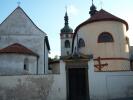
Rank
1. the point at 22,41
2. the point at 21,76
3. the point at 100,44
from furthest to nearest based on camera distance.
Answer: the point at 22,41 < the point at 100,44 < the point at 21,76

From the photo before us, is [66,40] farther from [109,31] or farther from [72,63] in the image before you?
[72,63]

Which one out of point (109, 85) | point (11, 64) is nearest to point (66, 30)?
point (11, 64)

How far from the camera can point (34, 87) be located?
17938mm

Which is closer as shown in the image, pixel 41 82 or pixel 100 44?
pixel 41 82

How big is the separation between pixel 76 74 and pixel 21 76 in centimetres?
428

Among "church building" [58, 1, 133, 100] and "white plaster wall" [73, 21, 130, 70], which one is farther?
"white plaster wall" [73, 21, 130, 70]

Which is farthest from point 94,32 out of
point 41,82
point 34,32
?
point 41,82

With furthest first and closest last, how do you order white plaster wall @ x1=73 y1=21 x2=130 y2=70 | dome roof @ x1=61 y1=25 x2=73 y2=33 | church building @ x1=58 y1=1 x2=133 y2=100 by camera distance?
dome roof @ x1=61 y1=25 x2=73 y2=33 → white plaster wall @ x1=73 y1=21 x2=130 y2=70 → church building @ x1=58 y1=1 x2=133 y2=100

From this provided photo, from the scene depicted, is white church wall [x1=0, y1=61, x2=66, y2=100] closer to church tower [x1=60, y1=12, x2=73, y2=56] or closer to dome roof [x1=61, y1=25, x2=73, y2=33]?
church tower [x1=60, y1=12, x2=73, y2=56]

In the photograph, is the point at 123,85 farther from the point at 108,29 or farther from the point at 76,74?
the point at 108,29

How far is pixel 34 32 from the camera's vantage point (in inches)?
1129

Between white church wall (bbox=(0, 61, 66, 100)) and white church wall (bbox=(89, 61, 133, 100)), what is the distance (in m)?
2.22

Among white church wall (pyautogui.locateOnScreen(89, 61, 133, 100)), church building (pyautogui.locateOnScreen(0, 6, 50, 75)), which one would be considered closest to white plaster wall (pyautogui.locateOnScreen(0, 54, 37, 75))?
church building (pyautogui.locateOnScreen(0, 6, 50, 75))

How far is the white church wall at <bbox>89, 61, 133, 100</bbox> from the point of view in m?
18.0
